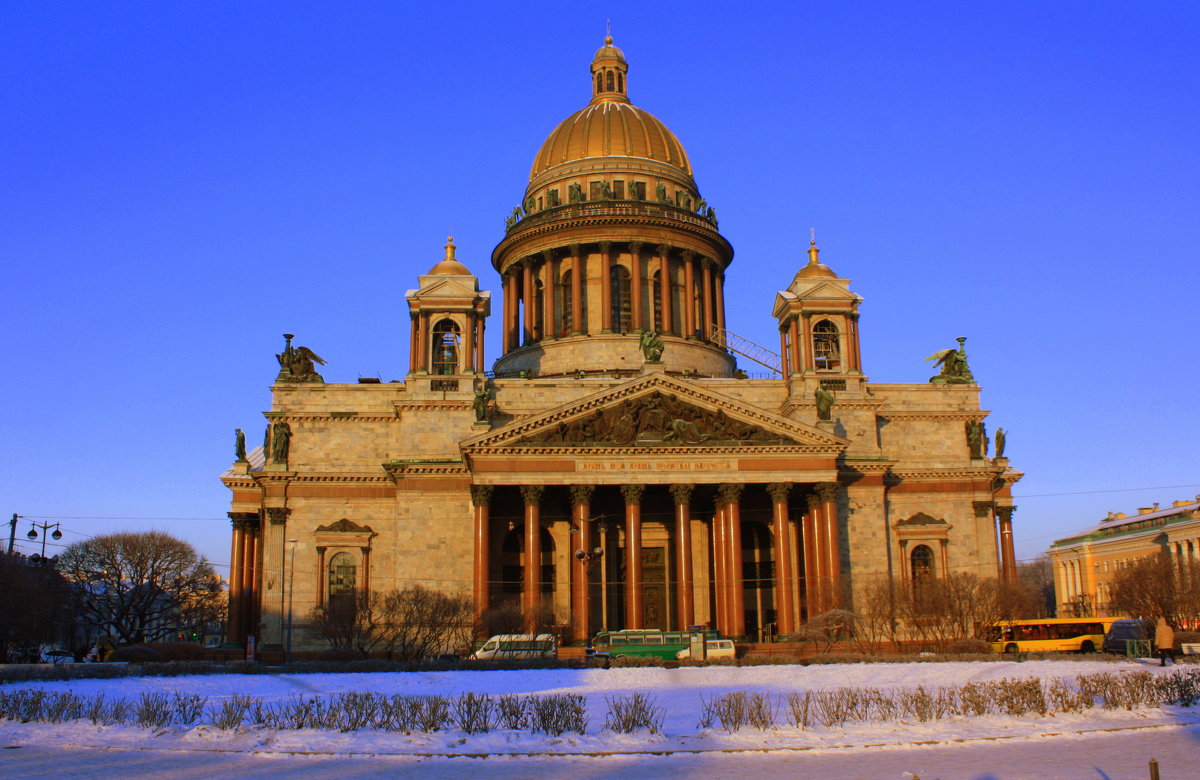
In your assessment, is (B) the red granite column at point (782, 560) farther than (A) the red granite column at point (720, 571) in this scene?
Yes

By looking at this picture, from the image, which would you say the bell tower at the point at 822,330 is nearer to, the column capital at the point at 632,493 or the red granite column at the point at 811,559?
the red granite column at the point at 811,559

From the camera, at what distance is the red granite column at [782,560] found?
51.8 metres

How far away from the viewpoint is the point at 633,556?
169 ft

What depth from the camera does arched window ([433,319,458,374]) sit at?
59.0 m

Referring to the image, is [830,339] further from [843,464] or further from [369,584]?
[369,584]

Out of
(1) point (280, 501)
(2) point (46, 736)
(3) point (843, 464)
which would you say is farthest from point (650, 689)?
(1) point (280, 501)

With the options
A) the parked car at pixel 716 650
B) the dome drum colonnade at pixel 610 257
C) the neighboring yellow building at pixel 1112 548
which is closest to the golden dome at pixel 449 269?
Result: the dome drum colonnade at pixel 610 257

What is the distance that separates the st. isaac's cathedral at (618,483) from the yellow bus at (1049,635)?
564cm

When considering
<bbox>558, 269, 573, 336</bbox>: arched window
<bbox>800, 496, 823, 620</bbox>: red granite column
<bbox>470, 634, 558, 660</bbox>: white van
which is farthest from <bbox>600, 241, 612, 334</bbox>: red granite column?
<bbox>470, 634, 558, 660</bbox>: white van

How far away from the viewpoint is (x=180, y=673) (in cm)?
3497

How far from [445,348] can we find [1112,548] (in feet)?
278

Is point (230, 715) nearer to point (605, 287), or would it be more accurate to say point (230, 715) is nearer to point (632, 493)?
point (632, 493)

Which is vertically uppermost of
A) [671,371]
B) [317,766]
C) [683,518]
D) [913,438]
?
[671,371]

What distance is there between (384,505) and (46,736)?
1396 inches
